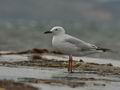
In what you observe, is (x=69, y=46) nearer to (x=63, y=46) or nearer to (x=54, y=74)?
(x=63, y=46)

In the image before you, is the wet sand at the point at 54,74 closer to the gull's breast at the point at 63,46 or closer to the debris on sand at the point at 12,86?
the debris on sand at the point at 12,86

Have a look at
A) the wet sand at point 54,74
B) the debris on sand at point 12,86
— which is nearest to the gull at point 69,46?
the wet sand at point 54,74

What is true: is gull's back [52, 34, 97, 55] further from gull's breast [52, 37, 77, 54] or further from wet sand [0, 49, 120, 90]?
wet sand [0, 49, 120, 90]

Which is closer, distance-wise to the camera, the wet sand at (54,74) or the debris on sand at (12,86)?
the debris on sand at (12,86)

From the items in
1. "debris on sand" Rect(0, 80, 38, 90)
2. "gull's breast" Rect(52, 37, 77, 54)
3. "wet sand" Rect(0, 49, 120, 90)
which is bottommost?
"debris on sand" Rect(0, 80, 38, 90)

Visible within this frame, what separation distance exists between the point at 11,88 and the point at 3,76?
214cm

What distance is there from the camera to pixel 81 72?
1503cm

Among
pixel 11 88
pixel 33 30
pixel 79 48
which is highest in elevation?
pixel 33 30

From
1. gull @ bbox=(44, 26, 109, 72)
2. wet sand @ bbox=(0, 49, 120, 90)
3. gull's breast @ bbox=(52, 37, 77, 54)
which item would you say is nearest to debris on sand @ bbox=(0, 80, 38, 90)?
wet sand @ bbox=(0, 49, 120, 90)

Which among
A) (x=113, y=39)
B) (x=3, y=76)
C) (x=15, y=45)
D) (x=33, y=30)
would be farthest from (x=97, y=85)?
(x=33, y=30)

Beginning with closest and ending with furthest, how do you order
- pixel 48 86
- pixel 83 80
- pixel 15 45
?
pixel 48 86, pixel 83 80, pixel 15 45

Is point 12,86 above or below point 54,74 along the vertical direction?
below

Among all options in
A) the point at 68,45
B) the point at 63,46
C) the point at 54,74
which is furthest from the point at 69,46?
the point at 54,74

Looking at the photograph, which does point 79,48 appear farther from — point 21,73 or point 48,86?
point 48,86
